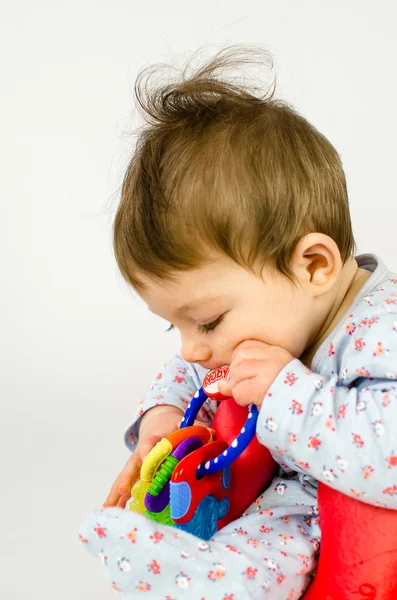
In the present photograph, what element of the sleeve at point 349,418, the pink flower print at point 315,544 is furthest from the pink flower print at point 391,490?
the pink flower print at point 315,544

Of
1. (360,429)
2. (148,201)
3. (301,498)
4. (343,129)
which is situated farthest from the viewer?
(343,129)

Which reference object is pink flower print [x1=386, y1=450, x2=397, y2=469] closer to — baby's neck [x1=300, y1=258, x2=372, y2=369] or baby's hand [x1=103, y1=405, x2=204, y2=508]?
baby's neck [x1=300, y1=258, x2=372, y2=369]

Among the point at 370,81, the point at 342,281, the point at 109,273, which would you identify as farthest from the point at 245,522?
the point at 370,81

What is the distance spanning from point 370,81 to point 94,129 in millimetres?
683

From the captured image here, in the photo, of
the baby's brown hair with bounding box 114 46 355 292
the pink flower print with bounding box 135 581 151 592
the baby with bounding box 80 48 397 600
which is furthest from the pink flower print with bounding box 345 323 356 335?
the pink flower print with bounding box 135 581 151 592

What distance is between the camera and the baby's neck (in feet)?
4.63

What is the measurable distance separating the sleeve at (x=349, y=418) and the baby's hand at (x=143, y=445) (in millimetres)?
266

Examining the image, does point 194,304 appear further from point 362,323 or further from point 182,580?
point 182,580

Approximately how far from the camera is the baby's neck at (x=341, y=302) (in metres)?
1.41

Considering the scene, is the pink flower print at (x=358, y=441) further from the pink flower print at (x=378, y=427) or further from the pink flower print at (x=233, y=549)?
the pink flower print at (x=233, y=549)

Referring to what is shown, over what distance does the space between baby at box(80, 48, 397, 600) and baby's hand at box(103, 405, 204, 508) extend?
184mm

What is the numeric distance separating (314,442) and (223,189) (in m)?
0.35

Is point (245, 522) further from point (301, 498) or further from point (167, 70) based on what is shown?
point (167, 70)

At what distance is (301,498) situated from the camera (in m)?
1.44
